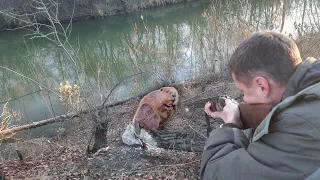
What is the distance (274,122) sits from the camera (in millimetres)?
1153

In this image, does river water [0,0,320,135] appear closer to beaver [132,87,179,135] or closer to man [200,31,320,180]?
beaver [132,87,179,135]

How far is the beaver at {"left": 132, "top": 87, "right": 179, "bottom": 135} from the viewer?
504 centimetres

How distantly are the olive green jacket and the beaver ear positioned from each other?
3.72 metres

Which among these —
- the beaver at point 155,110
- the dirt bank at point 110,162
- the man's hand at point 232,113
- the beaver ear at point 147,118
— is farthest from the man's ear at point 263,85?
the beaver ear at point 147,118

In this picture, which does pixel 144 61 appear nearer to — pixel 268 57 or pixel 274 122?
pixel 268 57

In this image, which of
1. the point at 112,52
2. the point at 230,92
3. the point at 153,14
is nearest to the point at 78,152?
the point at 230,92

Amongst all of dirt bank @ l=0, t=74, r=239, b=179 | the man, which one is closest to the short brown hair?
the man

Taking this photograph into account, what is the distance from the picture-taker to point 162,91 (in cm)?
585

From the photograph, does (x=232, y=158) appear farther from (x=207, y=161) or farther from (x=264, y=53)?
(x=264, y=53)

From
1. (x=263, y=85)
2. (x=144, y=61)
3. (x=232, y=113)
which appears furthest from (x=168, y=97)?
(x=263, y=85)

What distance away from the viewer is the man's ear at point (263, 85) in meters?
1.26

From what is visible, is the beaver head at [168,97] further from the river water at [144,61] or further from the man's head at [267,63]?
the man's head at [267,63]

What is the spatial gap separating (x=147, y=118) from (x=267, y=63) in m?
3.97

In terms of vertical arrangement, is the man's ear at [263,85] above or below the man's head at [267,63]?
below
